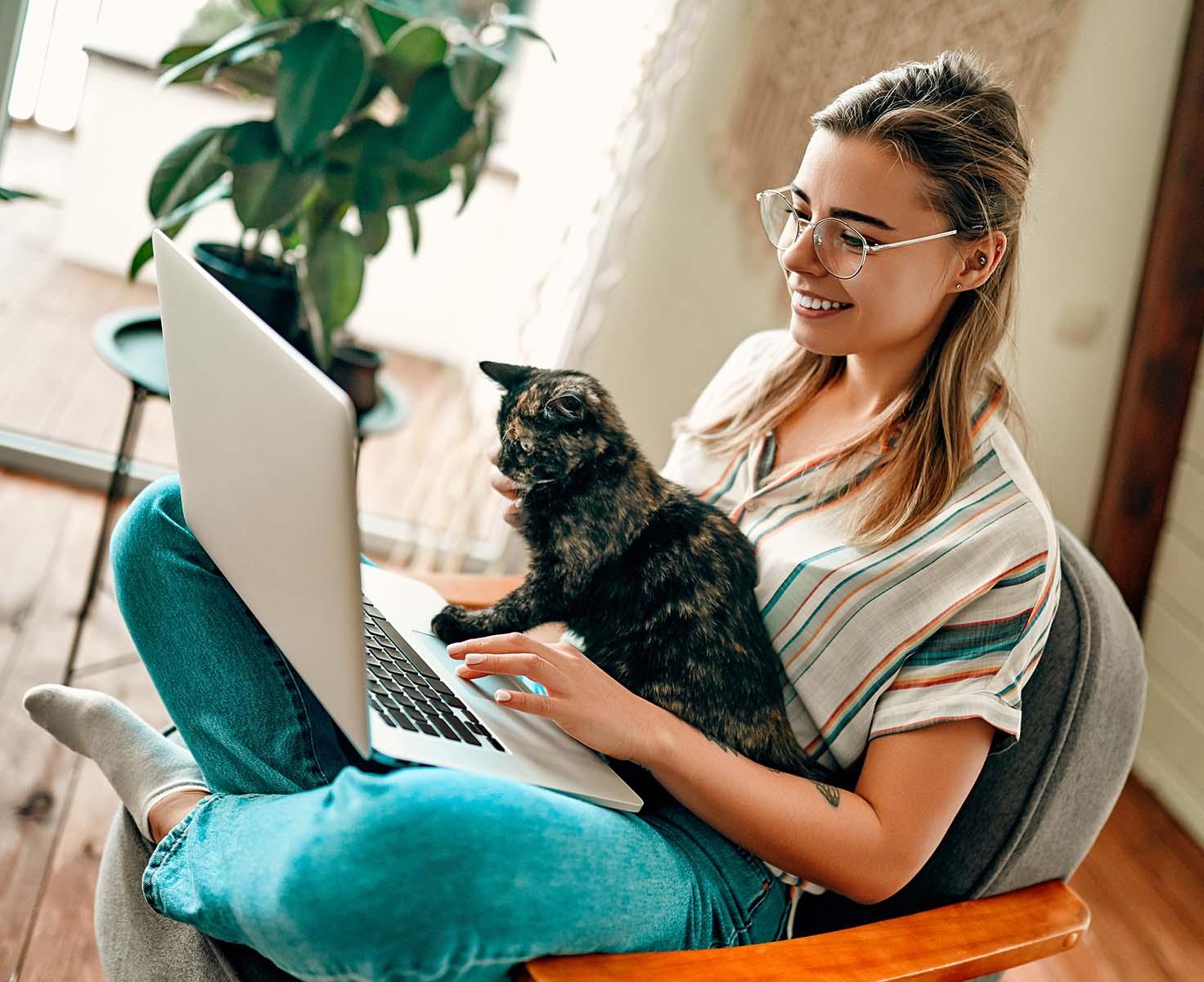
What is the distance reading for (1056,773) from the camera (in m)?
1.18

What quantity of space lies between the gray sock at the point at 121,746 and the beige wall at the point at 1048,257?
1.60 metres

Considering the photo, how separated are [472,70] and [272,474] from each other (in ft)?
4.18

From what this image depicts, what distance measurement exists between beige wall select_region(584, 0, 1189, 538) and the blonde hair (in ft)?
4.43

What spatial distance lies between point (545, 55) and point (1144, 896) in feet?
7.73

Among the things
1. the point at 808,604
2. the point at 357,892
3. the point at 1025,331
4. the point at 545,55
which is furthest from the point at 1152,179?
the point at 357,892

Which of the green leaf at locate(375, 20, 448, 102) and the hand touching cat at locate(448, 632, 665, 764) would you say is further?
the green leaf at locate(375, 20, 448, 102)

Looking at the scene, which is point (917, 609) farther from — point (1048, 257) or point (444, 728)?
point (1048, 257)

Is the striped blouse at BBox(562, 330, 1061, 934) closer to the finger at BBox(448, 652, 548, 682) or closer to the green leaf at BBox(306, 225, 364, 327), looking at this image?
the finger at BBox(448, 652, 548, 682)

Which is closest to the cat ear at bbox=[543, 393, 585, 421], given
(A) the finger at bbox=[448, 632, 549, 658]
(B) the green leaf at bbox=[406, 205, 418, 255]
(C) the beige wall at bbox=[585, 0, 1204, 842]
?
(A) the finger at bbox=[448, 632, 549, 658]

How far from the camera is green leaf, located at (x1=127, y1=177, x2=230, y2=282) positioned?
6.49 feet

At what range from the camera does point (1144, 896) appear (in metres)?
2.23

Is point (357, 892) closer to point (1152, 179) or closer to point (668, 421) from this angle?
point (668, 421)

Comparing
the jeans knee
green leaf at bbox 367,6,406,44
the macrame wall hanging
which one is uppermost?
the macrame wall hanging

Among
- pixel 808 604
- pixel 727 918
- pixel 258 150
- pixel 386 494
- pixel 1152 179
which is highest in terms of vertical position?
pixel 1152 179
